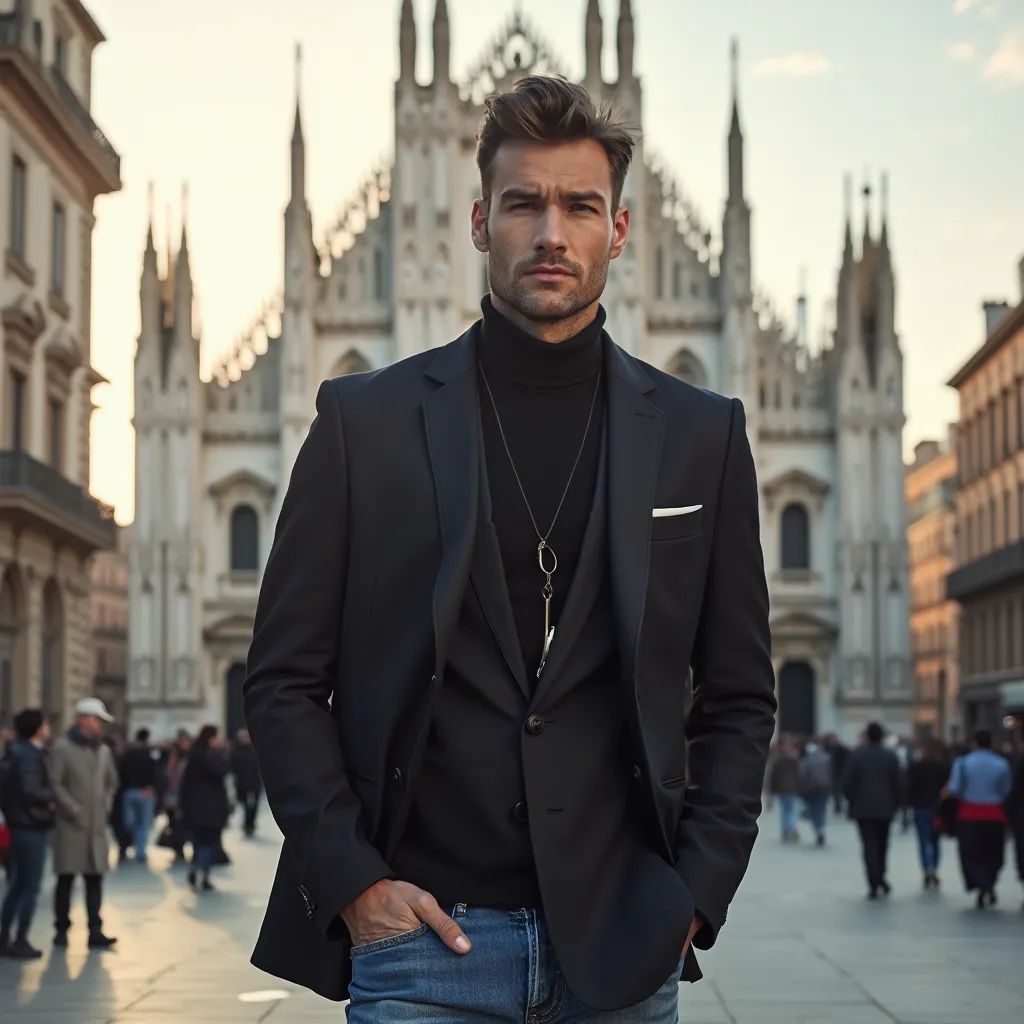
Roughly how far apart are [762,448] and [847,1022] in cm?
4649

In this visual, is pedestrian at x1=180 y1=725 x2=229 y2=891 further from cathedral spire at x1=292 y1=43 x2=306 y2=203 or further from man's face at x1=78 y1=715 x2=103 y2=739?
cathedral spire at x1=292 y1=43 x2=306 y2=203

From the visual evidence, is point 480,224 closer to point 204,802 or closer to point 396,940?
point 396,940

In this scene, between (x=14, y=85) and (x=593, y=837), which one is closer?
(x=593, y=837)

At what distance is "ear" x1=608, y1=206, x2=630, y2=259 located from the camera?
3252 mm

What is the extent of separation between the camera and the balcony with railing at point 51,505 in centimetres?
2648

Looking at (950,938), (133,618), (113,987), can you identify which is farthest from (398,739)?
(133,618)

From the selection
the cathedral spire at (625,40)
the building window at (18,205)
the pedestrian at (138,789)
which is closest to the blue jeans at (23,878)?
the pedestrian at (138,789)

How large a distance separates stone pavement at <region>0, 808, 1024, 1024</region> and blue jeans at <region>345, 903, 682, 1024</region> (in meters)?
6.56

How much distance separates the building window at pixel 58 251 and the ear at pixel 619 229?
27332mm

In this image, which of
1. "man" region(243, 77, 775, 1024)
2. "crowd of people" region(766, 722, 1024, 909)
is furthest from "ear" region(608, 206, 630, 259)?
"crowd of people" region(766, 722, 1024, 909)

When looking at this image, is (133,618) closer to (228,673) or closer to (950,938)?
(228,673)

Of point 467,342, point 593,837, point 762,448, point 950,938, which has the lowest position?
point 950,938

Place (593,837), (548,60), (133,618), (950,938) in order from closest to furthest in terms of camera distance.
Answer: (593,837) → (950,938) → (133,618) → (548,60)

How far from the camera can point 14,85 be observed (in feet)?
87.5
